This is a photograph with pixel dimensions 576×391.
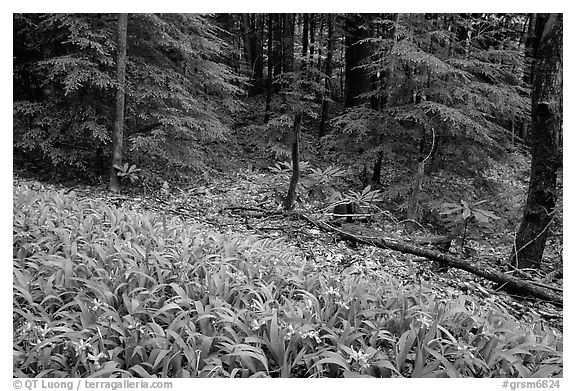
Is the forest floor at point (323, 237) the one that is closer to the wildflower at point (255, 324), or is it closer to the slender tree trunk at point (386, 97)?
the slender tree trunk at point (386, 97)

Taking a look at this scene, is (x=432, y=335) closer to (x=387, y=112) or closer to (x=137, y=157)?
(x=387, y=112)

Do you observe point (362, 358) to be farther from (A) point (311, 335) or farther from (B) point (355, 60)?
(B) point (355, 60)

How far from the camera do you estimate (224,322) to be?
253cm

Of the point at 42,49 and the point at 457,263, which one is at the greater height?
the point at 42,49

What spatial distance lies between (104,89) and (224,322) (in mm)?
5680

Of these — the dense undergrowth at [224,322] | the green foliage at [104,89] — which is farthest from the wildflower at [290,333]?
the green foliage at [104,89]

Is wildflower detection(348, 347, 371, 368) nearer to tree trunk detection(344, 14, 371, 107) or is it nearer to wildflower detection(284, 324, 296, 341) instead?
wildflower detection(284, 324, 296, 341)

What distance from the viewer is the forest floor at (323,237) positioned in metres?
3.80

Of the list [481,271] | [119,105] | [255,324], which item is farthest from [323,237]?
[119,105]

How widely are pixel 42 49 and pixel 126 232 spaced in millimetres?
4446

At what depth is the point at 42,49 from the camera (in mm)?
6371

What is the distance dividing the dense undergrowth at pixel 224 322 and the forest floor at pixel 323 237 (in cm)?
48

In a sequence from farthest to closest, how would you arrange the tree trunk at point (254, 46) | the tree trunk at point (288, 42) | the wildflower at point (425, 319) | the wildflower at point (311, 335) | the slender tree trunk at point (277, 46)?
the tree trunk at point (254, 46) → the slender tree trunk at point (277, 46) → the tree trunk at point (288, 42) → the wildflower at point (425, 319) → the wildflower at point (311, 335)

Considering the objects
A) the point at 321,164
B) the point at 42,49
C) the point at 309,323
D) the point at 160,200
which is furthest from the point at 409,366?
the point at 42,49
